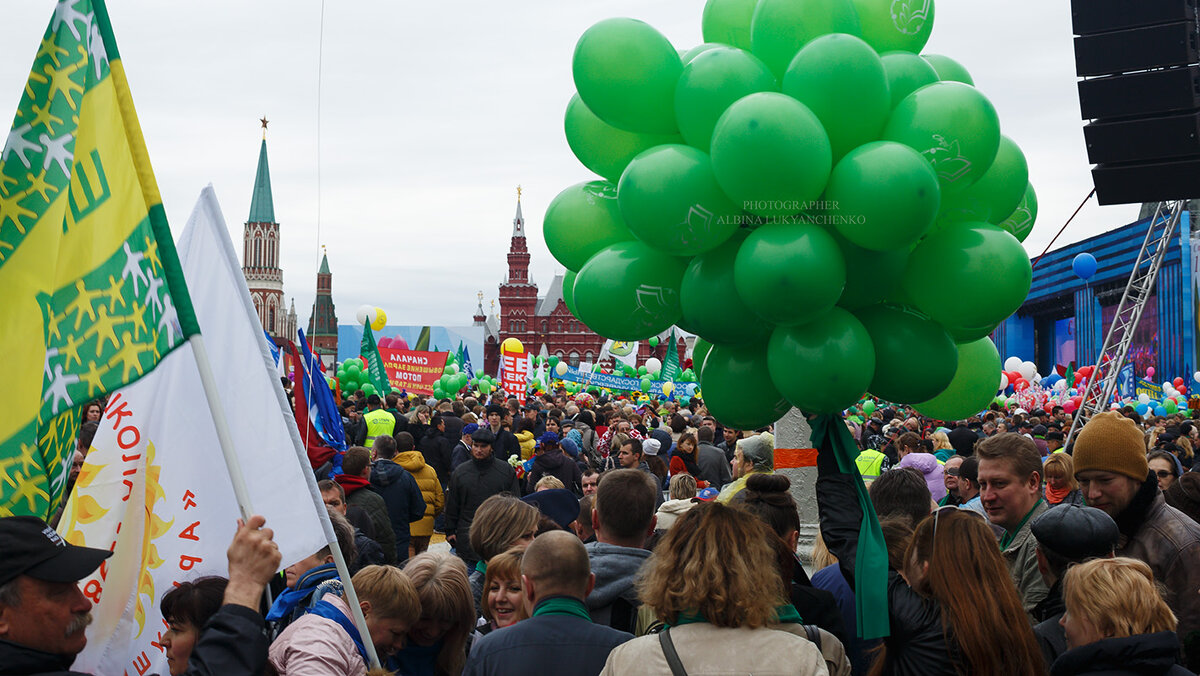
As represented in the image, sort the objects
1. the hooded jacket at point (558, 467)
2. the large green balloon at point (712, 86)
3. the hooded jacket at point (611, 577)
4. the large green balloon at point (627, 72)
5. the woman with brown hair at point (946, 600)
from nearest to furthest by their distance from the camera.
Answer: the woman with brown hair at point (946, 600) < the large green balloon at point (712, 86) < the large green balloon at point (627, 72) < the hooded jacket at point (611, 577) < the hooded jacket at point (558, 467)

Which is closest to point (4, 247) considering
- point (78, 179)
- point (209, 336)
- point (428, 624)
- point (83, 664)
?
point (78, 179)

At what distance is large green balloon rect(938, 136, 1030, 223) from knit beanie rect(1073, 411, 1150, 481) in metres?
1.04

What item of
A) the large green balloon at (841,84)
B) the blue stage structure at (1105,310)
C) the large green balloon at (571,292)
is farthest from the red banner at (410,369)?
the large green balloon at (841,84)

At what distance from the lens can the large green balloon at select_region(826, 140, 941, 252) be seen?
300 centimetres

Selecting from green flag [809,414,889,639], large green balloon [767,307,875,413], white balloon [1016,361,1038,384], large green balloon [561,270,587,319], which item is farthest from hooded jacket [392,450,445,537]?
white balloon [1016,361,1038,384]

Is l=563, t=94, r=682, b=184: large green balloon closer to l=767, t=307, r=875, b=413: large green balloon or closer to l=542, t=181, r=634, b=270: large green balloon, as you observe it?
l=542, t=181, r=634, b=270: large green balloon

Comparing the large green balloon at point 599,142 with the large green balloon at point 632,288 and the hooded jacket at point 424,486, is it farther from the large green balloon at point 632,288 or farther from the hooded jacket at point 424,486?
the hooded jacket at point 424,486

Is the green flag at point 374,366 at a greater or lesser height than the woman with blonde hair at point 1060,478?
greater

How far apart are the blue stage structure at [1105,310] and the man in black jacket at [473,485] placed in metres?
25.1

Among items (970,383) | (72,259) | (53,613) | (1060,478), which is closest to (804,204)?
(970,383)

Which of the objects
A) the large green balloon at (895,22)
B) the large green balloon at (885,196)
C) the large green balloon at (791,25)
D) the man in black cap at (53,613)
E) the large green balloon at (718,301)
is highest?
the large green balloon at (895,22)

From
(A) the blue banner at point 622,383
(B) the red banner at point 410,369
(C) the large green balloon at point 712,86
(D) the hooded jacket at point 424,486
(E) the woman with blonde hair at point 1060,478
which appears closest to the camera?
(C) the large green balloon at point 712,86

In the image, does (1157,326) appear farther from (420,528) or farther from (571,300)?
(571,300)

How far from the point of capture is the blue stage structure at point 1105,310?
29000 mm
